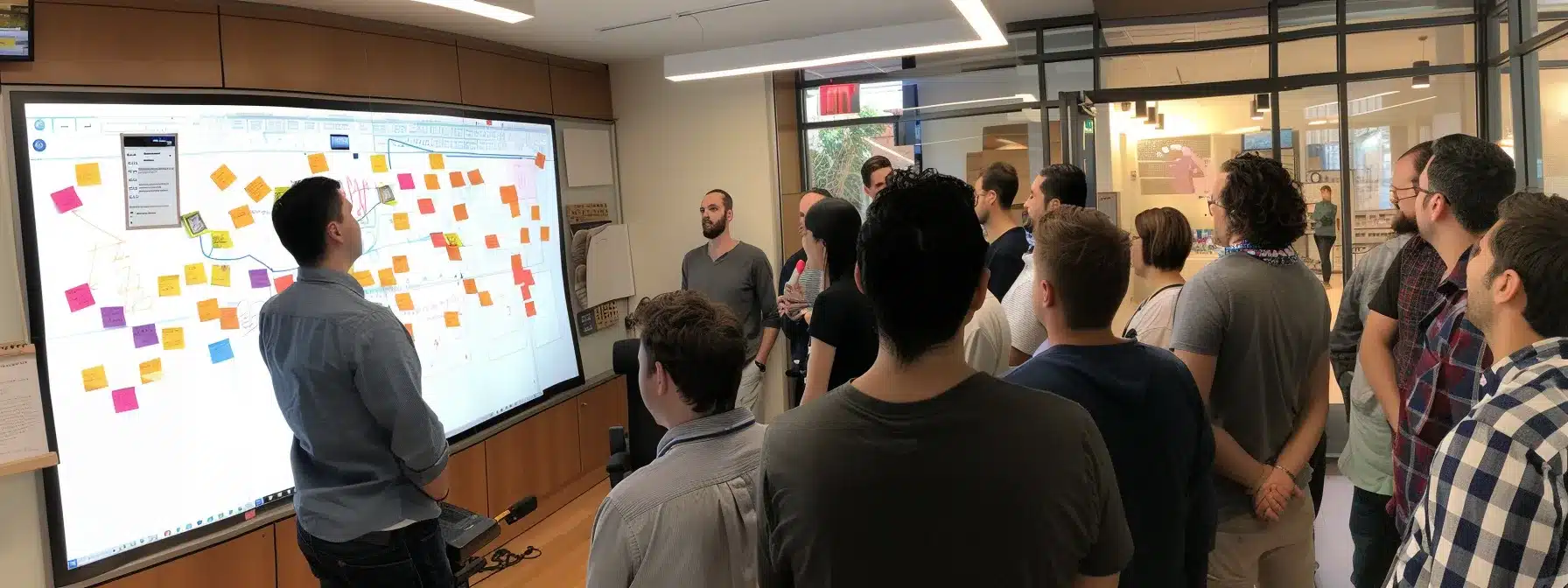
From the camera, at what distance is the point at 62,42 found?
118 inches

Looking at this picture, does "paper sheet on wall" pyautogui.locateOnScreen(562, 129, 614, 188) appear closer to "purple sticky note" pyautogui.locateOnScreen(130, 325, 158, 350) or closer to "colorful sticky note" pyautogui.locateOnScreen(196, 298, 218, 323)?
"colorful sticky note" pyautogui.locateOnScreen(196, 298, 218, 323)

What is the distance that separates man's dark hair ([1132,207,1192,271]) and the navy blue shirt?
42.0 inches

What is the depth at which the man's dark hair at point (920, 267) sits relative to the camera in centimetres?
109

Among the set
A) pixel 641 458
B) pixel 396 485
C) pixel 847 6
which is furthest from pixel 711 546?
pixel 847 6

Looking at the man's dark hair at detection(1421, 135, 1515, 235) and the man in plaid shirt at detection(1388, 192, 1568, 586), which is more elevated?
the man's dark hair at detection(1421, 135, 1515, 235)

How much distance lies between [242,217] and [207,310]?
0.39 m

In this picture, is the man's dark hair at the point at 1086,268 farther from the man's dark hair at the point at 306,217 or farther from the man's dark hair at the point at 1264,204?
the man's dark hair at the point at 306,217

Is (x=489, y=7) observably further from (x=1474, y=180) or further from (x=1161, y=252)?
(x=1474, y=180)

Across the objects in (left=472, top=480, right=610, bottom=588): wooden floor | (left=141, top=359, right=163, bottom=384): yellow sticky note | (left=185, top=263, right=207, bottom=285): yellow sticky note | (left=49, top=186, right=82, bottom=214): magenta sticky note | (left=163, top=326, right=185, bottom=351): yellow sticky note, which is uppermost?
(left=49, top=186, right=82, bottom=214): magenta sticky note

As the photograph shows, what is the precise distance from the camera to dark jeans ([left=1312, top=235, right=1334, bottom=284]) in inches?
211

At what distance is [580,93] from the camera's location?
5852 millimetres

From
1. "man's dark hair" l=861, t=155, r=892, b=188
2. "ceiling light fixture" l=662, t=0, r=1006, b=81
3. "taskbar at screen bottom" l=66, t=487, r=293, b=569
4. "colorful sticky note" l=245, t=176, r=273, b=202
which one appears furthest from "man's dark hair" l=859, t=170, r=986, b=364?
"man's dark hair" l=861, t=155, r=892, b=188

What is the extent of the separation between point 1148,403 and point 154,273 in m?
3.30

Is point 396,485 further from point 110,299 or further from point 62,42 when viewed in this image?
point 62,42
